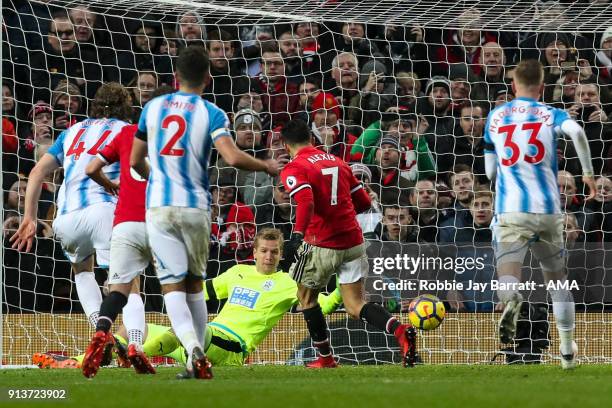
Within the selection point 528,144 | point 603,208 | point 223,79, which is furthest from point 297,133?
point 603,208

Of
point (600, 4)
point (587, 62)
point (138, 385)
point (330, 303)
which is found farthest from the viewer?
point (587, 62)

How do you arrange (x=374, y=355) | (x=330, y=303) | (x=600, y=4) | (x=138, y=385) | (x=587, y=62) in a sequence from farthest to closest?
(x=587, y=62)
(x=600, y=4)
(x=374, y=355)
(x=330, y=303)
(x=138, y=385)

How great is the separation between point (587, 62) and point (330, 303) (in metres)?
4.89

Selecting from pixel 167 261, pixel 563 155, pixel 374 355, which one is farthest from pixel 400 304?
pixel 167 261

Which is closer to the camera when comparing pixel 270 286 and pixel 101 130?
pixel 101 130

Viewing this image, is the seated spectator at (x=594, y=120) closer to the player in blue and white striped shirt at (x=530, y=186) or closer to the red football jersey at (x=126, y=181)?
the player in blue and white striped shirt at (x=530, y=186)

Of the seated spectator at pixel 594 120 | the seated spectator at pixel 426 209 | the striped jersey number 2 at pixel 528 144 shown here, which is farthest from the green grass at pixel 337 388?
the seated spectator at pixel 594 120

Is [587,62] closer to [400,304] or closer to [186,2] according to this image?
[400,304]

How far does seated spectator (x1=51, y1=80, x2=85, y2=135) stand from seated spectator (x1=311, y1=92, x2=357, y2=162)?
93.2 inches

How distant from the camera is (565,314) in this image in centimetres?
805

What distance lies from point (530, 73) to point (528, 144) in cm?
48

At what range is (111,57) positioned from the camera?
12.2 meters

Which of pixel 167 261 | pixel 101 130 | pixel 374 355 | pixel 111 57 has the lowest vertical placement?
pixel 374 355

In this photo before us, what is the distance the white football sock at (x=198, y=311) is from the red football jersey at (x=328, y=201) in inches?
73.0
